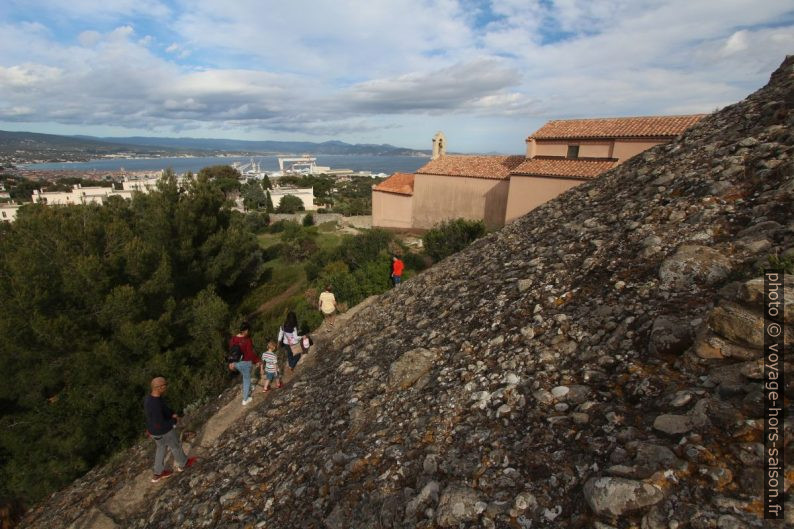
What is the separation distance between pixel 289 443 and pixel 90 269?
9.94 m

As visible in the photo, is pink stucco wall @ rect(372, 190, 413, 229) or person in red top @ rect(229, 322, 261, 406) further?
pink stucco wall @ rect(372, 190, 413, 229)

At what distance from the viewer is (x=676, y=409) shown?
118 inches

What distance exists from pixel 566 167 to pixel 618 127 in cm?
349

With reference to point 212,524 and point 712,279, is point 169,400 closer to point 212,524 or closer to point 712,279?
point 212,524

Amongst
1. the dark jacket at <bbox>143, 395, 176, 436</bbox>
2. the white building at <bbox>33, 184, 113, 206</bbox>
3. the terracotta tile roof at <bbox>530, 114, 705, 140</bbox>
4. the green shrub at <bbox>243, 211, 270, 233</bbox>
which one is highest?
the terracotta tile roof at <bbox>530, 114, 705, 140</bbox>

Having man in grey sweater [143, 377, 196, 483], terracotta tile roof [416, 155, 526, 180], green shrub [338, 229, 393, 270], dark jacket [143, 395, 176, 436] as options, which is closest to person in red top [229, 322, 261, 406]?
man in grey sweater [143, 377, 196, 483]

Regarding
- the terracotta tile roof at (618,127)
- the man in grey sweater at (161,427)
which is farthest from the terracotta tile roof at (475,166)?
the man in grey sweater at (161,427)

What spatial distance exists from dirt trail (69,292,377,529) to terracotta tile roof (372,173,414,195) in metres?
27.3

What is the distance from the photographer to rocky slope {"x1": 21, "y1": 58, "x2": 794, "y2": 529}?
8.93ft

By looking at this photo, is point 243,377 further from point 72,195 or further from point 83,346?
point 72,195

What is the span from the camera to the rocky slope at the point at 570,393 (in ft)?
8.93

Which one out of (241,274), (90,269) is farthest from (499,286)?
(241,274)

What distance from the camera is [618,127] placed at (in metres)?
21.4

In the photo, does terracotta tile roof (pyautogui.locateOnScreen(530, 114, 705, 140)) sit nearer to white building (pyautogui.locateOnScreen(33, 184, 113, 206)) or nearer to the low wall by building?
the low wall by building
